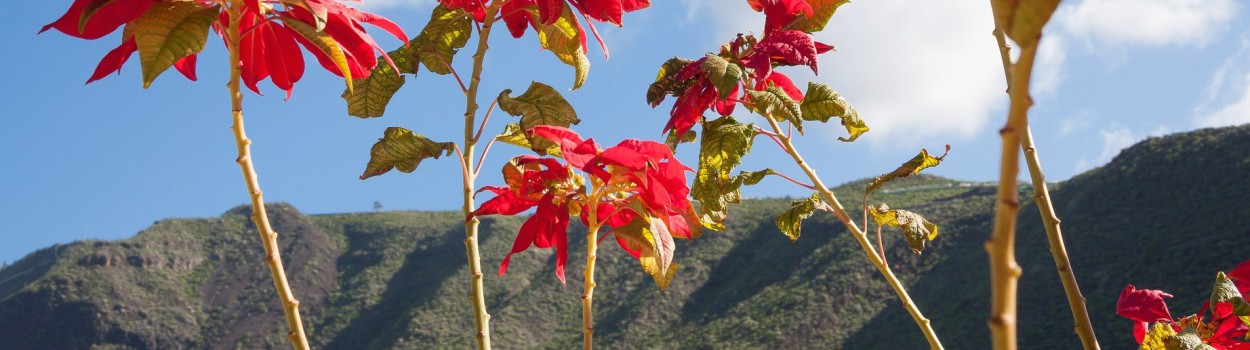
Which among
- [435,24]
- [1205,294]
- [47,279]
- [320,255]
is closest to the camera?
[435,24]

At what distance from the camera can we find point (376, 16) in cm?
76

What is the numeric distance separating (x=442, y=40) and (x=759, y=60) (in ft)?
0.98

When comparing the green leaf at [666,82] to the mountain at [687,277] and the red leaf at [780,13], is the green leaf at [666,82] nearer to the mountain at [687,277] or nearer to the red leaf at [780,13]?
the red leaf at [780,13]

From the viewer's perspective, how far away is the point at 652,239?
83cm

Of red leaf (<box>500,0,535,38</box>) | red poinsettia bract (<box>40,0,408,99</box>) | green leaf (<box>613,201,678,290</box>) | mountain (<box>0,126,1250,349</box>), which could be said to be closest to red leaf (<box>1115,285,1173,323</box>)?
green leaf (<box>613,201,678,290</box>)

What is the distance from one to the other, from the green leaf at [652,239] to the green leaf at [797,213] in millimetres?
200

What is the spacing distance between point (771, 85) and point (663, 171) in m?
0.25

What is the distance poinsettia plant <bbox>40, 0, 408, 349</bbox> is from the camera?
623 mm

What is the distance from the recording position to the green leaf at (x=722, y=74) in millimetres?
830

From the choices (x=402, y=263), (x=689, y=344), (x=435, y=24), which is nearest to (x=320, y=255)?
(x=402, y=263)

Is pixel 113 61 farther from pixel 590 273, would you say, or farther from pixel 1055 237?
pixel 1055 237

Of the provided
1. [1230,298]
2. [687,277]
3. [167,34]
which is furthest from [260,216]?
[687,277]

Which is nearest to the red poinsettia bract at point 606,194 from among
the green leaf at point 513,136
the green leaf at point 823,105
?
the green leaf at point 513,136

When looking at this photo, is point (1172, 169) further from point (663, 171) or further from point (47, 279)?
point (47, 279)
